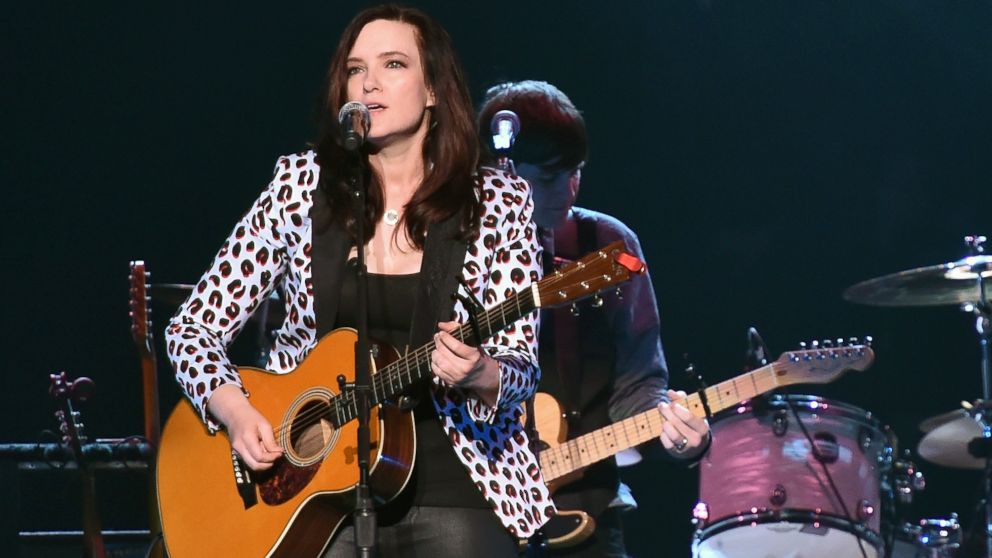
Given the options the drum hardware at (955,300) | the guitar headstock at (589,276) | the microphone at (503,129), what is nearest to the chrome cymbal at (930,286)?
the drum hardware at (955,300)

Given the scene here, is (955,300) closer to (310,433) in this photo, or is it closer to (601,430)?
(601,430)

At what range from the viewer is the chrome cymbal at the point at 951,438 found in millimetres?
5582

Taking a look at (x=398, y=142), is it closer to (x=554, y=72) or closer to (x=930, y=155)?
(x=554, y=72)

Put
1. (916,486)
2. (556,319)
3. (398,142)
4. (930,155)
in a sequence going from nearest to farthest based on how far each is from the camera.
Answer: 1. (398,142)
2. (556,319)
3. (916,486)
4. (930,155)

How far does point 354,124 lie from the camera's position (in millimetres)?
2766

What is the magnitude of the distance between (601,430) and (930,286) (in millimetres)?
2085

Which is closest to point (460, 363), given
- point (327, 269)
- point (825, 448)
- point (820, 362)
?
point (327, 269)

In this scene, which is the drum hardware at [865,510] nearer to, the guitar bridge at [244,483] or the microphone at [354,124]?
the guitar bridge at [244,483]

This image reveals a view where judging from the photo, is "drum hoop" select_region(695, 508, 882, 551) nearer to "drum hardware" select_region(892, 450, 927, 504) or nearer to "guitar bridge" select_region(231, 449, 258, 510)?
"drum hardware" select_region(892, 450, 927, 504)

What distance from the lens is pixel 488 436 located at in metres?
2.77

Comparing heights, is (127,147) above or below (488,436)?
above

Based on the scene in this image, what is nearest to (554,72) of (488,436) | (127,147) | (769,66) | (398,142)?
(769,66)

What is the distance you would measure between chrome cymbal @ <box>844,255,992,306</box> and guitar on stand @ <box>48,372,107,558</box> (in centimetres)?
372

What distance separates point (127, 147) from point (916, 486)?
4695 mm
